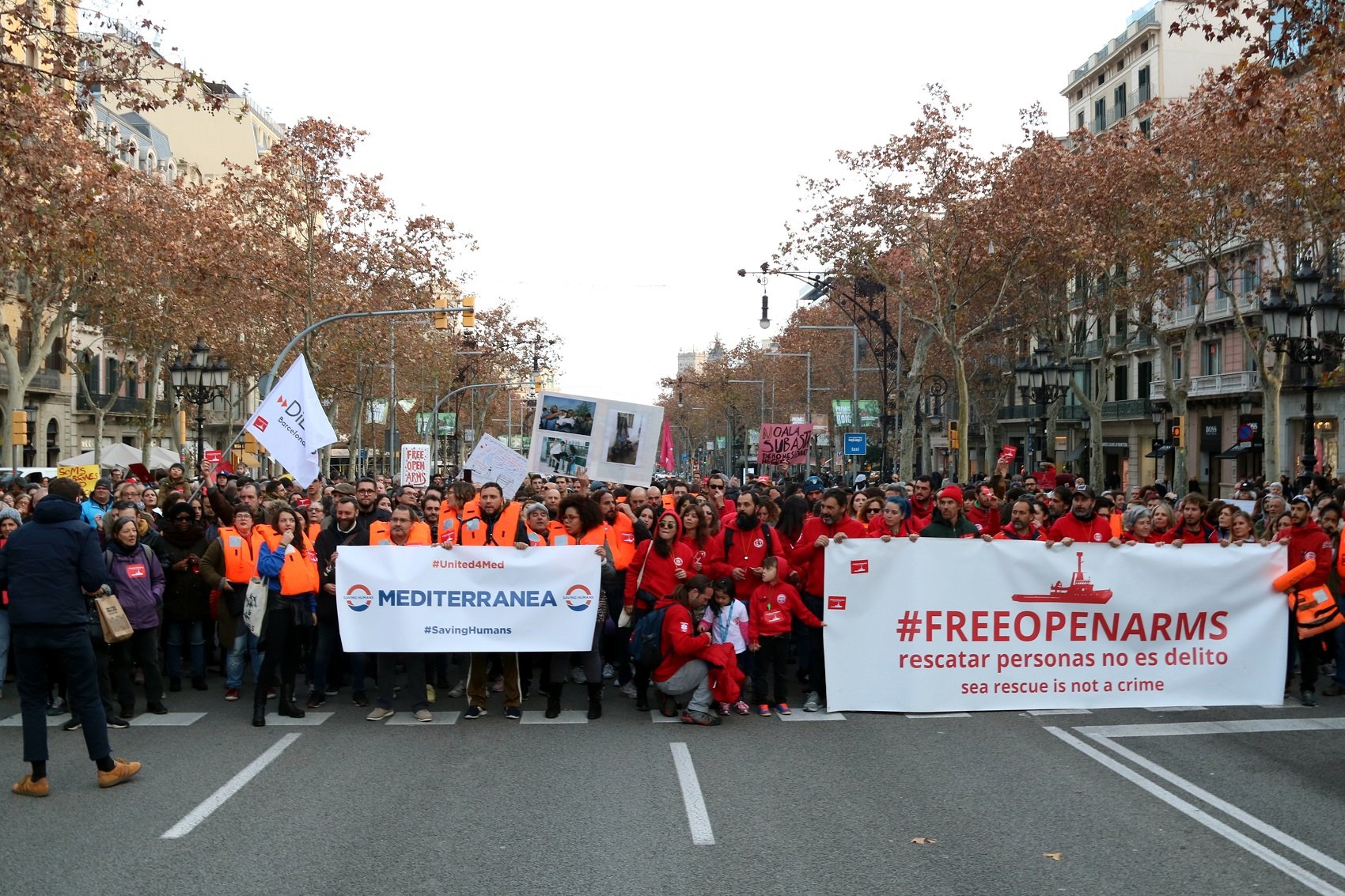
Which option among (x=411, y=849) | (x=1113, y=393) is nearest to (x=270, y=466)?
(x=1113, y=393)

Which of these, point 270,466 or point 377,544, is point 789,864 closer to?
point 377,544

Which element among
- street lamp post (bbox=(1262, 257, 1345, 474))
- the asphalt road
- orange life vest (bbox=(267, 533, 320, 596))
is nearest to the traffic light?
street lamp post (bbox=(1262, 257, 1345, 474))

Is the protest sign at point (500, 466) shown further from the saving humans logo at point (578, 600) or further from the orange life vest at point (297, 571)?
the saving humans logo at point (578, 600)

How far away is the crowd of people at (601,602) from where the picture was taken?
409 inches

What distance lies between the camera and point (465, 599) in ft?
35.0

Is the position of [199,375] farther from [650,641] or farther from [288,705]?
[650,641]

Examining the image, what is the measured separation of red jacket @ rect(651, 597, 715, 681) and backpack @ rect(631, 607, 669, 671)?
4cm

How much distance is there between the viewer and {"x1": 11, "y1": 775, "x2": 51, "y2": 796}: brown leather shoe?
7805 millimetres

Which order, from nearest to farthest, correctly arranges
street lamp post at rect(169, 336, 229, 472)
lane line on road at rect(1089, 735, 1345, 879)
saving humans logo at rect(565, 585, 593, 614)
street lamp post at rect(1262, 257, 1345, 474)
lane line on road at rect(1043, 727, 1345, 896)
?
lane line on road at rect(1043, 727, 1345, 896) → lane line on road at rect(1089, 735, 1345, 879) → saving humans logo at rect(565, 585, 593, 614) → street lamp post at rect(1262, 257, 1345, 474) → street lamp post at rect(169, 336, 229, 472)

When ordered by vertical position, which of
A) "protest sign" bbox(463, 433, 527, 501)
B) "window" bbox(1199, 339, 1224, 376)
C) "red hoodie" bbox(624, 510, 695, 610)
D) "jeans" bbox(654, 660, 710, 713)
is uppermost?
"window" bbox(1199, 339, 1224, 376)

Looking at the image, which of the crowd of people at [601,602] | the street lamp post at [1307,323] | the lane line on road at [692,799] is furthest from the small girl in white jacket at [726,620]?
the street lamp post at [1307,323]

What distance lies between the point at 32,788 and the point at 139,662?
9.73 ft

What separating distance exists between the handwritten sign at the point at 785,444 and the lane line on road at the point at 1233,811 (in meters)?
27.0

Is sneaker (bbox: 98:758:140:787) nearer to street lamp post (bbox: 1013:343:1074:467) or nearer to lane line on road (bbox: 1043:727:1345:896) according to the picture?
lane line on road (bbox: 1043:727:1345:896)
